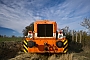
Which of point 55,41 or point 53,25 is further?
point 53,25

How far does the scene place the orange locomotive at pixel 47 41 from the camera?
11008 mm

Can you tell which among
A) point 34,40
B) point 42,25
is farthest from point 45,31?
point 34,40

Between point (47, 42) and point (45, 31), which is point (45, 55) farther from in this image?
point (45, 31)

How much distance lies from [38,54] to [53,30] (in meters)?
2.18

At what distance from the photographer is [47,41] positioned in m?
11.1

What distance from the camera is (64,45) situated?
444 inches

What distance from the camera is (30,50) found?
11.1m

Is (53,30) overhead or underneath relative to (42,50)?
overhead

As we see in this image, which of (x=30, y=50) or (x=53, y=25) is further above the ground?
(x=53, y=25)

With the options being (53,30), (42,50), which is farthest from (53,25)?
(42,50)

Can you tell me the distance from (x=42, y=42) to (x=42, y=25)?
1.58m

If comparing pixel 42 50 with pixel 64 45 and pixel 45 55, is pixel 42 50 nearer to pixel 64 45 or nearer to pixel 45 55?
pixel 45 55

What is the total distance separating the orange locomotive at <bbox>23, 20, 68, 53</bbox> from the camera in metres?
11.0

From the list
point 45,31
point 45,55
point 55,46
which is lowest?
point 45,55
